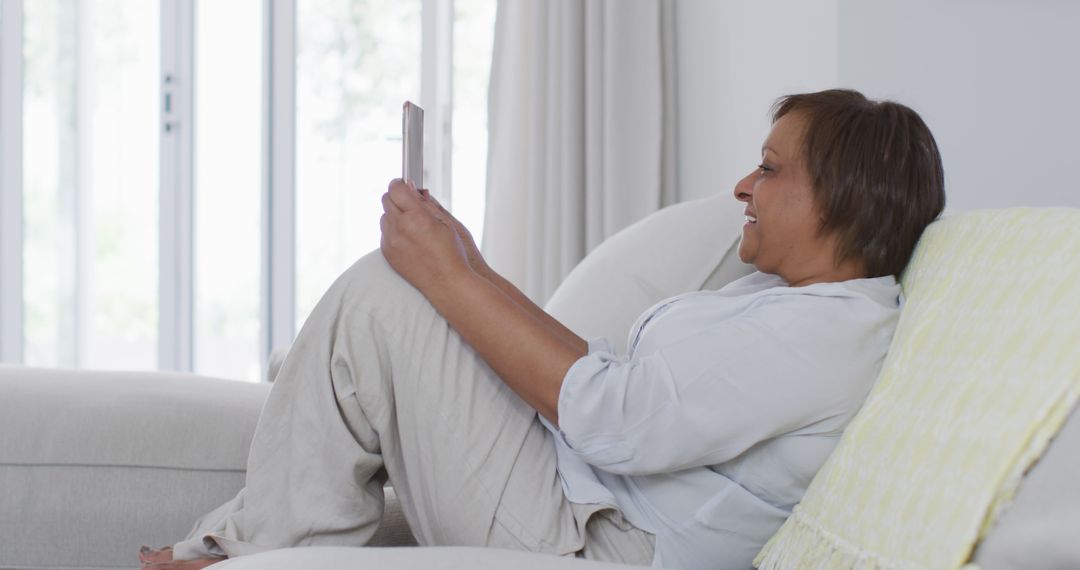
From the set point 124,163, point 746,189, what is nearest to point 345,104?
point 124,163

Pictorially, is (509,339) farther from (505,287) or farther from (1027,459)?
(1027,459)

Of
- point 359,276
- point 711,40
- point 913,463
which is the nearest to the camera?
point 913,463

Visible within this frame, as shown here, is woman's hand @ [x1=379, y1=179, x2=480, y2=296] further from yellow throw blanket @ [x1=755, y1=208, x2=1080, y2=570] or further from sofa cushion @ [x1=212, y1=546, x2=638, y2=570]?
yellow throw blanket @ [x1=755, y1=208, x2=1080, y2=570]

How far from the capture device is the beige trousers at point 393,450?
1.12m

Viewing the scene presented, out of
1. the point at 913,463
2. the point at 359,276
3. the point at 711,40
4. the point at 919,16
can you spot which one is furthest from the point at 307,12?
the point at 913,463

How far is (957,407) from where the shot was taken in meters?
0.86

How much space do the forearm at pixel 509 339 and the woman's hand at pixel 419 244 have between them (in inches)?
0.6

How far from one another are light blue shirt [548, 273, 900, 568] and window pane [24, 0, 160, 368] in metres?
2.80

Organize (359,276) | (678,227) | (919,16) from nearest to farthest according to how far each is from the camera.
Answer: (359,276) → (678,227) → (919,16)

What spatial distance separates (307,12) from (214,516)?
266 cm

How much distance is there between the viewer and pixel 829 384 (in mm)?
1043

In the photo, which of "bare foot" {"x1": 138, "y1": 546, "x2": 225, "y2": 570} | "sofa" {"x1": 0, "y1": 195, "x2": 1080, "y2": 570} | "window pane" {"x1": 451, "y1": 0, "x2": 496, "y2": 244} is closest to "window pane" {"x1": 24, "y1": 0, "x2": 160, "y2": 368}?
"window pane" {"x1": 451, "y1": 0, "x2": 496, "y2": 244}

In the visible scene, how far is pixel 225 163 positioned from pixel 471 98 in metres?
0.87

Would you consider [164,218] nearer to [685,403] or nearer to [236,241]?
[236,241]
